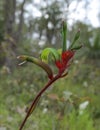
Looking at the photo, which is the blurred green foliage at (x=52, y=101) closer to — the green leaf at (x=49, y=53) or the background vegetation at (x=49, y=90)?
the background vegetation at (x=49, y=90)

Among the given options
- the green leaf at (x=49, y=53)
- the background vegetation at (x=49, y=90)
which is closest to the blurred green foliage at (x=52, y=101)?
the background vegetation at (x=49, y=90)

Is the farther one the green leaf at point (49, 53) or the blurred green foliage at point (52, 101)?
the blurred green foliage at point (52, 101)

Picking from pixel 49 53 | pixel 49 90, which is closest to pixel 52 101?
pixel 49 90

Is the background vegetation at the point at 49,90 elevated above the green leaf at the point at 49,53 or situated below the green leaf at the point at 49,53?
below

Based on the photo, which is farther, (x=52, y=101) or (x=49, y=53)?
(x=52, y=101)

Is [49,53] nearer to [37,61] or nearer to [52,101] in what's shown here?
[37,61]

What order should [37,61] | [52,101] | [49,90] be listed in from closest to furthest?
[37,61] → [49,90] → [52,101]

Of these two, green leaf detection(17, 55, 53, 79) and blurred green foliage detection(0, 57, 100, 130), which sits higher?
green leaf detection(17, 55, 53, 79)

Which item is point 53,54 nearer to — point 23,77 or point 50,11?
point 23,77

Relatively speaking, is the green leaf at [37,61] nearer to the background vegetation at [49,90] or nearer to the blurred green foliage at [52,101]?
the background vegetation at [49,90]

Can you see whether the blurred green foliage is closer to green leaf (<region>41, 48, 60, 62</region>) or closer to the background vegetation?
the background vegetation

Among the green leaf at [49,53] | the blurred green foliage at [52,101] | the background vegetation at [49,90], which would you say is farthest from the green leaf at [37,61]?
the blurred green foliage at [52,101]

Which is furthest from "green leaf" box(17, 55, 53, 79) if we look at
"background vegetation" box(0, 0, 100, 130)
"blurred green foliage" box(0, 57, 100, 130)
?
"blurred green foliage" box(0, 57, 100, 130)
